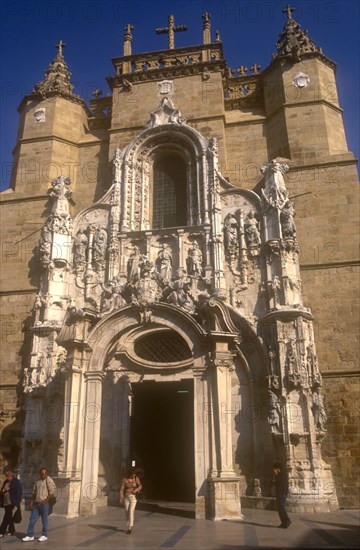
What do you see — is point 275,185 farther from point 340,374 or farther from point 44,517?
point 44,517

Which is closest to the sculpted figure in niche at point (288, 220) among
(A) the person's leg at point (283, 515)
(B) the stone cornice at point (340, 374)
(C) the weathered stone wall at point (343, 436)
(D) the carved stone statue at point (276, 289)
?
(D) the carved stone statue at point (276, 289)

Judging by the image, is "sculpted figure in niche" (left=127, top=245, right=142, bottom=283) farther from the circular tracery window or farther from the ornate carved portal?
the circular tracery window

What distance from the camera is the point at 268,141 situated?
18797mm

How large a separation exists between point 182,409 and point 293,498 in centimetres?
567

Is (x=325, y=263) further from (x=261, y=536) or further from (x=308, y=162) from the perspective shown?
(x=261, y=536)

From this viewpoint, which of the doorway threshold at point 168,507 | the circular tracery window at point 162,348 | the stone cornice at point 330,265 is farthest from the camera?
the stone cornice at point 330,265

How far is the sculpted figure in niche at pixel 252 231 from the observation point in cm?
1598

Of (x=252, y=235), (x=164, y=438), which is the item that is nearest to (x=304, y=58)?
(x=252, y=235)

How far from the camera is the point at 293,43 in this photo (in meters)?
19.5

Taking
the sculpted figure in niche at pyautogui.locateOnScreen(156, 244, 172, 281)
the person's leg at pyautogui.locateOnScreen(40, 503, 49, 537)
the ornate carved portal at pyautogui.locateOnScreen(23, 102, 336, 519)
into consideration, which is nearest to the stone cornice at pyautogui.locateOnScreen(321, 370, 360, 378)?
the ornate carved portal at pyautogui.locateOnScreen(23, 102, 336, 519)

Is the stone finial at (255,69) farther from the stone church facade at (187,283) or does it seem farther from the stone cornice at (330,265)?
the stone cornice at (330,265)

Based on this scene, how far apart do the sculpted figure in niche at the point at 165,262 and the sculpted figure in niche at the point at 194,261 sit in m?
0.63

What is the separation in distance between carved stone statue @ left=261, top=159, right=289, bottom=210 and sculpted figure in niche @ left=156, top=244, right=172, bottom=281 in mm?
3709

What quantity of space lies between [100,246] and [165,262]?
2.42m
